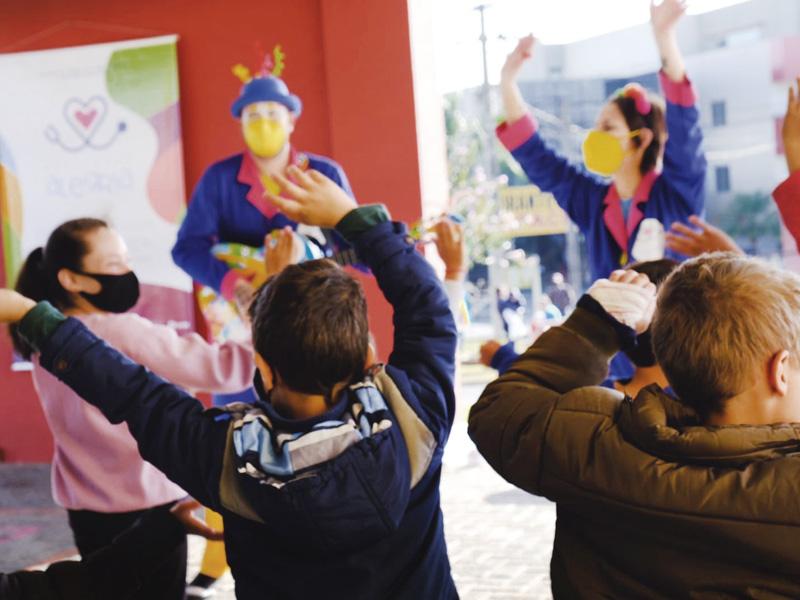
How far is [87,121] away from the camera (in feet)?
17.6

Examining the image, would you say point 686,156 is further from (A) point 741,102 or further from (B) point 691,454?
(A) point 741,102

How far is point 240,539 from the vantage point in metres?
1.34

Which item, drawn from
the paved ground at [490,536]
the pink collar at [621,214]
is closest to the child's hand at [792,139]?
the pink collar at [621,214]

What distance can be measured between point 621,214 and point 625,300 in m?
Answer: 1.88

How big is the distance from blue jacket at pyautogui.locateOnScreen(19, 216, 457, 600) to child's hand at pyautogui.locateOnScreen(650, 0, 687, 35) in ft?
5.65

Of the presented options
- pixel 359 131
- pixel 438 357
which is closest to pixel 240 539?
pixel 438 357

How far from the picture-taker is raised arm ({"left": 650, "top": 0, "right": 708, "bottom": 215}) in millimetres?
2760

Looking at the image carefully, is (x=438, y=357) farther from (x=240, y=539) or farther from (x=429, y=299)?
(x=240, y=539)

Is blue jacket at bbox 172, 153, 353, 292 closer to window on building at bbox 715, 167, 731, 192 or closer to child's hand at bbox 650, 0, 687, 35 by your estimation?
child's hand at bbox 650, 0, 687, 35

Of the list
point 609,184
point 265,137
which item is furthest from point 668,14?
point 265,137

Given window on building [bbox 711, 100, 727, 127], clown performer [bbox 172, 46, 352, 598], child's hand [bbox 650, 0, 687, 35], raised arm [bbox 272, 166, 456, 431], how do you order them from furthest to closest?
window on building [bbox 711, 100, 727, 127]
clown performer [bbox 172, 46, 352, 598]
child's hand [bbox 650, 0, 687, 35]
raised arm [bbox 272, 166, 456, 431]

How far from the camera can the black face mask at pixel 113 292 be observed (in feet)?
7.20

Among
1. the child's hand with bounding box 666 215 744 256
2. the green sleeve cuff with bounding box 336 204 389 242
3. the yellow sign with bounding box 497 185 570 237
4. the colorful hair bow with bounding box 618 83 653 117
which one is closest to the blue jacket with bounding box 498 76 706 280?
the colorful hair bow with bounding box 618 83 653 117

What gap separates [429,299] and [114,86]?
4464 millimetres
